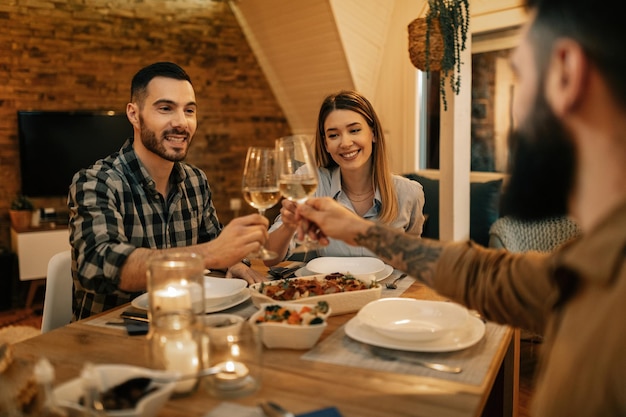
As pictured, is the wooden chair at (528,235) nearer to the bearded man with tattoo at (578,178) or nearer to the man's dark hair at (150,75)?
the man's dark hair at (150,75)

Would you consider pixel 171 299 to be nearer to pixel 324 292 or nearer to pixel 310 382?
pixel 310 382

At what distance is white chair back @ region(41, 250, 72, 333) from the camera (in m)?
1.84

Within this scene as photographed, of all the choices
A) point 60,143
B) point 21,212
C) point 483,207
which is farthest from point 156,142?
point 60,143

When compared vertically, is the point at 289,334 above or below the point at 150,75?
below

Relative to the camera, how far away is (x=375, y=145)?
2.56 m

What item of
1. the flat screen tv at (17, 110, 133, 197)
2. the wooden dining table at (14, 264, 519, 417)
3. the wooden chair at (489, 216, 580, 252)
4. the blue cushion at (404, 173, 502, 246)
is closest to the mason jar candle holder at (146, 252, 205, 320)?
the wooden dining table at (14, 264, 519, 417)

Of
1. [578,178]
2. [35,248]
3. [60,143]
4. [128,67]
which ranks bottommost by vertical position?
[35,248]

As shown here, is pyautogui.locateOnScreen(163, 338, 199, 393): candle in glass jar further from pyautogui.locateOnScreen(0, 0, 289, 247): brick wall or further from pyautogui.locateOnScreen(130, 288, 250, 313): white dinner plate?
pyautogui.locateOnScreen(0, 0, 289, 247): brick wall

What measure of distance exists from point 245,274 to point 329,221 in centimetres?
52

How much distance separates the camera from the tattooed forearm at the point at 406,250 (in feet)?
4.03

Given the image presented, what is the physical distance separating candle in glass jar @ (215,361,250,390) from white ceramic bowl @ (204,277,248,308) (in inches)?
17.8

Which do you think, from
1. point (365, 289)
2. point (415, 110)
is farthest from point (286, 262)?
point (415, 110)

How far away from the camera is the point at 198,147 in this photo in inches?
232

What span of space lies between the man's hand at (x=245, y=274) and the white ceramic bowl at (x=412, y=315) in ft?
1.73
